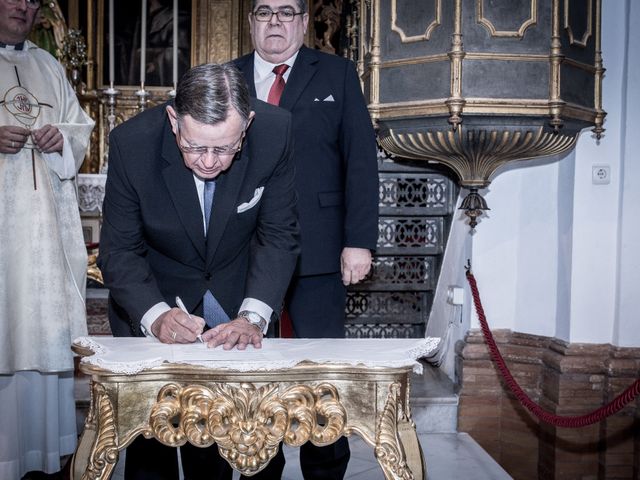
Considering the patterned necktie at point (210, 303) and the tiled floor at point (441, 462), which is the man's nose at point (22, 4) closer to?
the patterned necktie at point (210, 303)

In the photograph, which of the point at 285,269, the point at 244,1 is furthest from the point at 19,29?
the point at 244,1

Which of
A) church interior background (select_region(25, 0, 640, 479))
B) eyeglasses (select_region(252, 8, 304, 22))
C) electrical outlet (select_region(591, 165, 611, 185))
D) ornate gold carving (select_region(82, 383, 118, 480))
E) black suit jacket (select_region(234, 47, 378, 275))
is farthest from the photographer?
electrical outlet (select_region(591, 165, 611, 185))

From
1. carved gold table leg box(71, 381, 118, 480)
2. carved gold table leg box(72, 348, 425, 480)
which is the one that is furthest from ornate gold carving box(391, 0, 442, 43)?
carved gold table leg box(71, 381, 118, 480)

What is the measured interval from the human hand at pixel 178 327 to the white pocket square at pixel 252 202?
14.8 inches

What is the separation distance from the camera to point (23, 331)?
3494mm

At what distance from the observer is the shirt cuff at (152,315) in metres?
2.37

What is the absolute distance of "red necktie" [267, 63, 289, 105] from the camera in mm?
3072

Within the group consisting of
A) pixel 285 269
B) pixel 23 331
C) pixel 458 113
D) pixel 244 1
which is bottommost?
pixel 23 331

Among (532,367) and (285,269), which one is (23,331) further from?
(532,367)

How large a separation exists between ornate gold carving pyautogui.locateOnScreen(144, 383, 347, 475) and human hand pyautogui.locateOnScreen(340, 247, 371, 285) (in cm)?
100

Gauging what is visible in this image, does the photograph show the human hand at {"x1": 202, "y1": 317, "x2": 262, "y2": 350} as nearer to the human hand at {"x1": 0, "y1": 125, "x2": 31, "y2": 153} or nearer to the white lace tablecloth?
the white lace tablecloth

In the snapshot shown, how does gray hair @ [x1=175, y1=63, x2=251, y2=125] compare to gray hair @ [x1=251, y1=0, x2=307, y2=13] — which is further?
gray hair @ [x1=251, y1=0, x2=307, y2=13]

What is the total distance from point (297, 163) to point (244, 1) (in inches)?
183

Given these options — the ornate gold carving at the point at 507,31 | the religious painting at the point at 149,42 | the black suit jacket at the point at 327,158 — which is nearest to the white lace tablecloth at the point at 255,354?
the black suit jacket at the point at 327,158
